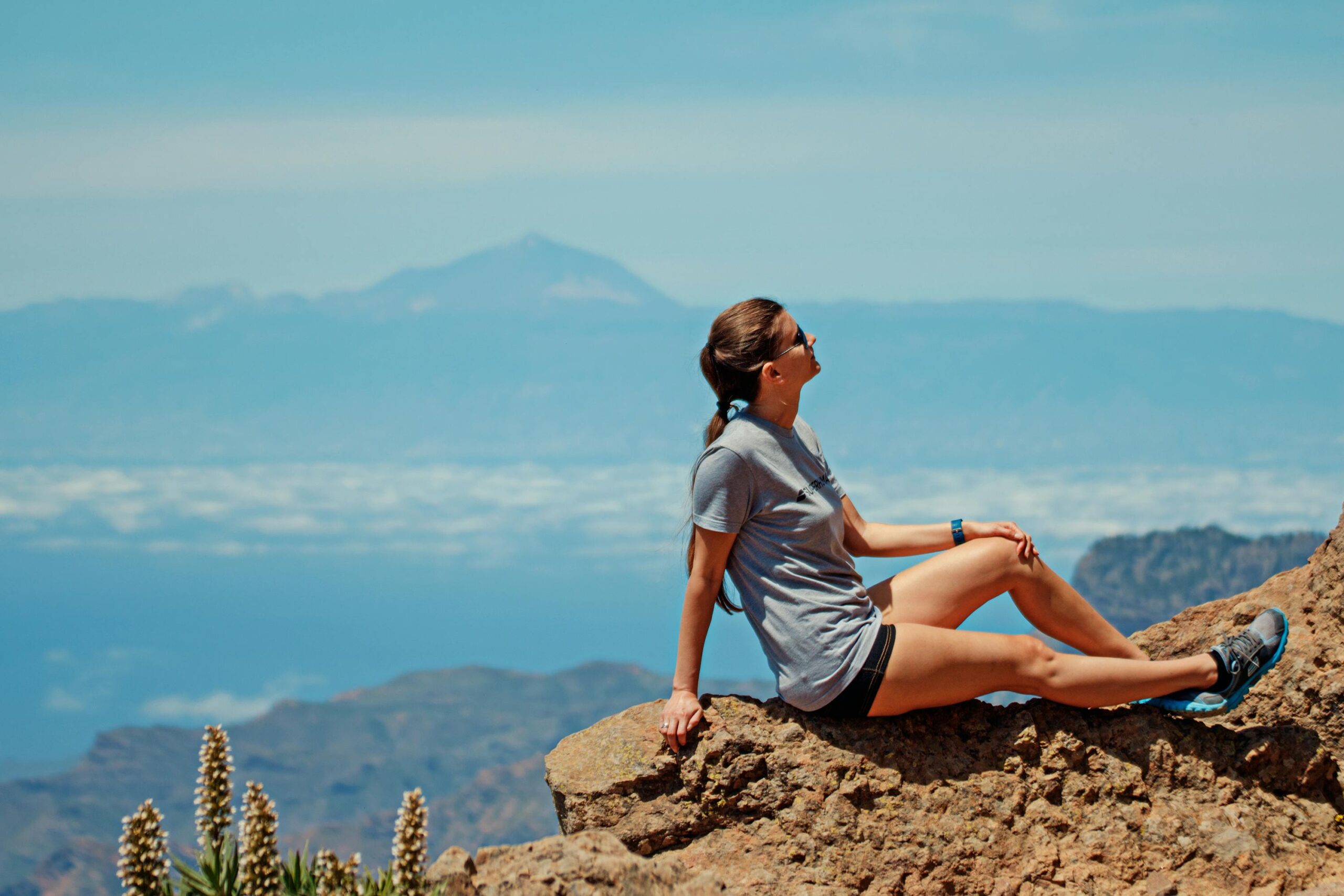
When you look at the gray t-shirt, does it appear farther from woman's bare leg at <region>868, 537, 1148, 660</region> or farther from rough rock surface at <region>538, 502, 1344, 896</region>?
rough rock surface at <region>538, 502, 1344, 896</region>

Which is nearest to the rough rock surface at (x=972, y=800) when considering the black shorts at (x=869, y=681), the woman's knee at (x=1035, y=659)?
the black shorts at (x=869, y=681)

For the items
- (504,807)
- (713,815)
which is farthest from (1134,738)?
(504,807)

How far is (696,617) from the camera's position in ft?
15.7

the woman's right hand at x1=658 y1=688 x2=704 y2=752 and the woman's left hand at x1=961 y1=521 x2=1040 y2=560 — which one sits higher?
the woman's left hand at x1=961 y1=521 x2=1040 y2=560

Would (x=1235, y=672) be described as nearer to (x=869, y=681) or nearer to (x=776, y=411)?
(x=869, y=681)

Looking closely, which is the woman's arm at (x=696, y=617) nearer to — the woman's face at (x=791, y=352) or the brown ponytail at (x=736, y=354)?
the brown ponytail at (x=736, y=354)

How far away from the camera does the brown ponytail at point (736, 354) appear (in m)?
4.75

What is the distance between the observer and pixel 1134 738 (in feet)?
16.5

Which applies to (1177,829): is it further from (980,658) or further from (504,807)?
(504,807)

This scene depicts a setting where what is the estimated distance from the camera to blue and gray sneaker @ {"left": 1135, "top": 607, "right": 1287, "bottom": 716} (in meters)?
4.91

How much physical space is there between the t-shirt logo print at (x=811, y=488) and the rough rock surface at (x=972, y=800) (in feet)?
3.07

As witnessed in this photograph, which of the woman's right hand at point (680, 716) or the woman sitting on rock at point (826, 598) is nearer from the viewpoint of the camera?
the woman sitting on rock at point (826, 598)

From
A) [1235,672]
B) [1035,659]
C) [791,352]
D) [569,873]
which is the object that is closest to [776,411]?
[791,352]

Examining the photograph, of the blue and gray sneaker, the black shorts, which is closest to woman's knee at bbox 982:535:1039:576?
the black shorts
